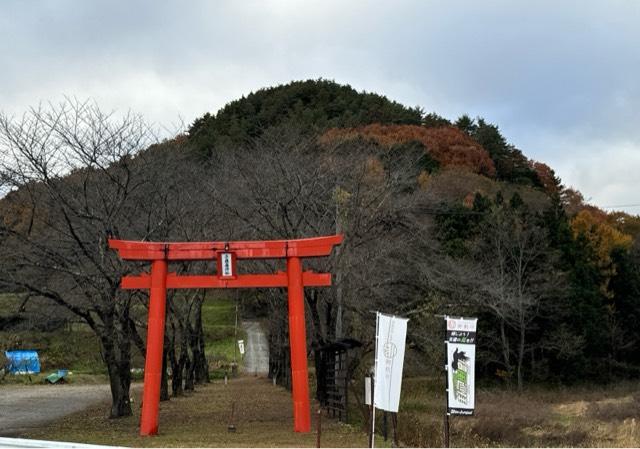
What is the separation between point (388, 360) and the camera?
12422 mm

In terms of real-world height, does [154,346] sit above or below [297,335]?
below

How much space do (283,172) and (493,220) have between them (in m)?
19.4

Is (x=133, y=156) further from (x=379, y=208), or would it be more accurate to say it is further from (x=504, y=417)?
(x=504, y=417)

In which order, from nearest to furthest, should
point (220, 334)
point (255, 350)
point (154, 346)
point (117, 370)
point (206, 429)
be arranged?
point (154, 346), point (206, 429), point (117, 370), point (255, 350), point (220, 334)

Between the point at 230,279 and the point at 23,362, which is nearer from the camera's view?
the point at 230,279

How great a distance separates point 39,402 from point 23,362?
12.2 meters

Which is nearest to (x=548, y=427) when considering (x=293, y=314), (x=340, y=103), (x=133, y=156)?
(x=293, y=314)

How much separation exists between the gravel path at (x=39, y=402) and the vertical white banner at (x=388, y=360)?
29.5ft

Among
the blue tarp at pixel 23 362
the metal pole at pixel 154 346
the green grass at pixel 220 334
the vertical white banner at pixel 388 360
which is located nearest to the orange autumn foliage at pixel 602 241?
the green grass at pixel 220 334

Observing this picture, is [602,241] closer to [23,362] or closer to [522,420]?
[522,420]

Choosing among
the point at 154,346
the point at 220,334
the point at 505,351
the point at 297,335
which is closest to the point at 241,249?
the point at 297,335

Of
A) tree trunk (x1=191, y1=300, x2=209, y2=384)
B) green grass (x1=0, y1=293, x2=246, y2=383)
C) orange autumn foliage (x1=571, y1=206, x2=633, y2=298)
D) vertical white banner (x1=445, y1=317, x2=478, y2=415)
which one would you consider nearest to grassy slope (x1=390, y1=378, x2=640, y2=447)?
vertical white banner (x1=445, y1=317, x2=478, y2=415)

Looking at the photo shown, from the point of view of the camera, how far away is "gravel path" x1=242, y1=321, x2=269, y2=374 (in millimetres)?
49938

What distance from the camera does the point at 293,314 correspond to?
51.8ft
